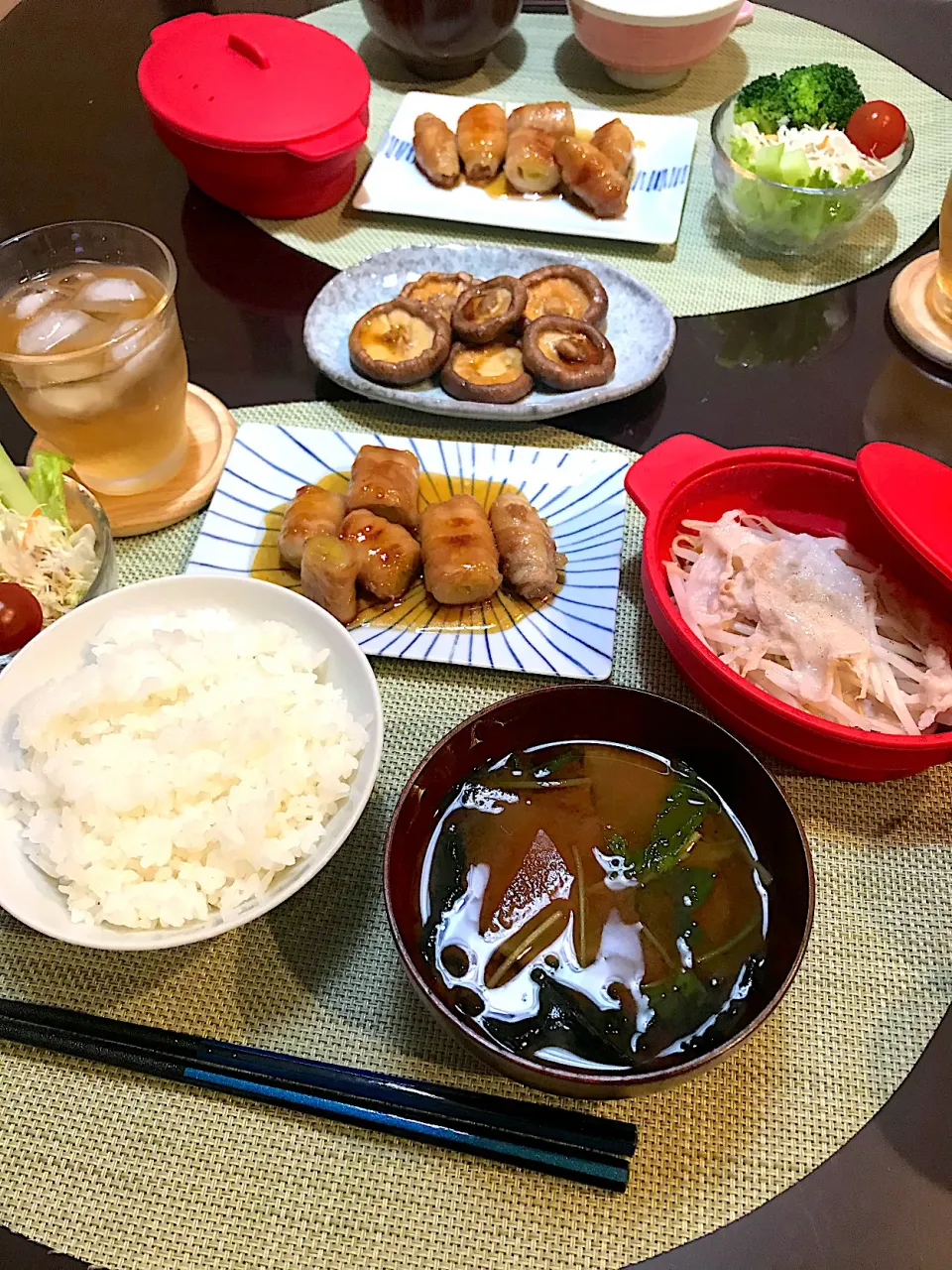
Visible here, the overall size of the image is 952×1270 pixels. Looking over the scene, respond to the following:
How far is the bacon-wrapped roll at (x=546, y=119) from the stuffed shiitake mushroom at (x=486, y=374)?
35.9 inches

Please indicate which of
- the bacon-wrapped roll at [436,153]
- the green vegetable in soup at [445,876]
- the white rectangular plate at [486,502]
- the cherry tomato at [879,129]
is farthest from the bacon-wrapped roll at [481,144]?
the green vegetable in soup at [445,876]

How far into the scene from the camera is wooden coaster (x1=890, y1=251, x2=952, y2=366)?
2141 millimetres

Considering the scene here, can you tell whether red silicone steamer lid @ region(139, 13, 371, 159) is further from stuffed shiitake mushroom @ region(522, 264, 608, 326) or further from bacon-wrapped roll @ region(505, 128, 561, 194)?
stuffed shiitake mushroom @ region(522, 264, 608, 326)

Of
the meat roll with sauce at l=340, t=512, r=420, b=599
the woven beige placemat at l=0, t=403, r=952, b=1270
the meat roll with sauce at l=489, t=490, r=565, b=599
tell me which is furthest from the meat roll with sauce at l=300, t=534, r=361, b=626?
the woven beige placemat at l=0, t=403, r=952, b=1270

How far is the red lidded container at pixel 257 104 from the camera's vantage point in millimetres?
2268

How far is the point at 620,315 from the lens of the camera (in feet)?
7.29

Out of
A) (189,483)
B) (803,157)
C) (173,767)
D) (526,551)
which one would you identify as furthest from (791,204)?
(173,767)

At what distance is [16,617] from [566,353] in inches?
50.6

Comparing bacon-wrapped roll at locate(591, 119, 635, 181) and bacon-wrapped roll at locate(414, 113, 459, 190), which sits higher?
bacon-wrapped roll at locate(591, 119, 635, 181)

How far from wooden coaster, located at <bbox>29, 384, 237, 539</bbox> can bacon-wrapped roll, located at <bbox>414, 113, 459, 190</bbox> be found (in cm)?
106

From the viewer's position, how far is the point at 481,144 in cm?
259

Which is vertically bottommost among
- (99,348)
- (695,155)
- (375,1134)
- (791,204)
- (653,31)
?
(375,1134)

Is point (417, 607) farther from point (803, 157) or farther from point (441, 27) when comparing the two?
point (441, 27)

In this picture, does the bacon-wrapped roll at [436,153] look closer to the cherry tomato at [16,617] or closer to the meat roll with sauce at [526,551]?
the meat roll with sauce at [526,551]
